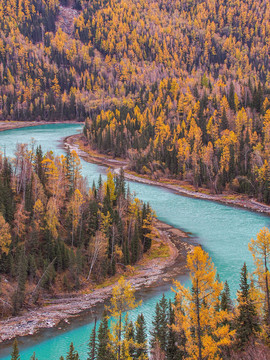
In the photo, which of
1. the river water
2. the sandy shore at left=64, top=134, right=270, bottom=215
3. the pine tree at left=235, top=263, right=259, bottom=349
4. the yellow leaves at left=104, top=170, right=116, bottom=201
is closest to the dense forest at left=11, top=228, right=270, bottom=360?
the pine tree at left=235, top=263, right=259, bottom=349

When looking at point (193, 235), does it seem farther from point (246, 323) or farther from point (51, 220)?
point (246, 323)

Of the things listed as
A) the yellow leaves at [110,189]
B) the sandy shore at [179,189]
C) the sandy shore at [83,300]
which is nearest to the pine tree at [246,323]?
the sandy shore at [83,300]

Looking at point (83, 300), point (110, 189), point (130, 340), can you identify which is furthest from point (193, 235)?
point (130, 340)

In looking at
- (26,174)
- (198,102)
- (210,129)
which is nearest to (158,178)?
(210,129)

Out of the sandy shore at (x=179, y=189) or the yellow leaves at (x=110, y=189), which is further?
the sandy shore at (x=179, y=189)

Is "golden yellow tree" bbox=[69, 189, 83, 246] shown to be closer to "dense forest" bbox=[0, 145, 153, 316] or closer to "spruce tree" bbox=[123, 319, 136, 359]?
"dense forest" bbox=[0, 145, 153, 316]

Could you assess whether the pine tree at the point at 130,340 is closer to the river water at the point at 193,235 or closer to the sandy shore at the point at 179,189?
the river water at the point at 193,235

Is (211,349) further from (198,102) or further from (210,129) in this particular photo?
(198,102)
